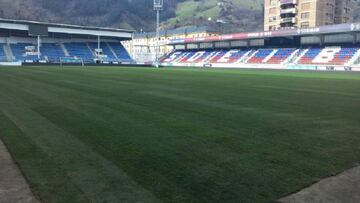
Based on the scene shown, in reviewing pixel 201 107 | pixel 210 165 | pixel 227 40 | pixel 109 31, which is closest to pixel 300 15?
pixel 227 40

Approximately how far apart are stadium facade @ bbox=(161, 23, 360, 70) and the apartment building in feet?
119

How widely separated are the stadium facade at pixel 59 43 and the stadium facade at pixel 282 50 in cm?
1451

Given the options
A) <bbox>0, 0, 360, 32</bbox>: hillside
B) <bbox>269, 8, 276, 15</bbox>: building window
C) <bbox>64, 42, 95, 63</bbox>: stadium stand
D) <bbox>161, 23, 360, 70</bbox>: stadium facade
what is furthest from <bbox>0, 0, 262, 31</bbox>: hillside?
<bbox>161, 23, 360, 70</bbox>: stadium facade

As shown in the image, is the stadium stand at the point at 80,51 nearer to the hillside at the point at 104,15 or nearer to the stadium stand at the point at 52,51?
the stadium stand at the point at 52,51

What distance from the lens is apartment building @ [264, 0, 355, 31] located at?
10538 cm

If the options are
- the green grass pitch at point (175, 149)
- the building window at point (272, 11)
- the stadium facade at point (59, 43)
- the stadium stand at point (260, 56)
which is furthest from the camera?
the building window at point (272, 11)

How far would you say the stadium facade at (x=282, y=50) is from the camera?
186 feet

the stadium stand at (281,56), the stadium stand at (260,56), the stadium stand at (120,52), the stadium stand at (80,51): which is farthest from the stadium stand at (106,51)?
the stadium stand at (281,56)

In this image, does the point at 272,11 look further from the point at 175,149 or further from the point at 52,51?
the point at 175,149

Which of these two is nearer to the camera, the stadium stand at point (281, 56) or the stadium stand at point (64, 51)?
the stadium stand at point (281, 56)

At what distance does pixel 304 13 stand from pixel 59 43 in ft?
226

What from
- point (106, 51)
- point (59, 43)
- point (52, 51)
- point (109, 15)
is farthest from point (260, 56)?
point (109, 15)

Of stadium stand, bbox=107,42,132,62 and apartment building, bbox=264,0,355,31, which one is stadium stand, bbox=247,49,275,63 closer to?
stadium stand, bbox=107,42,132,62

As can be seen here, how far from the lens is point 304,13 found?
10656 cm
